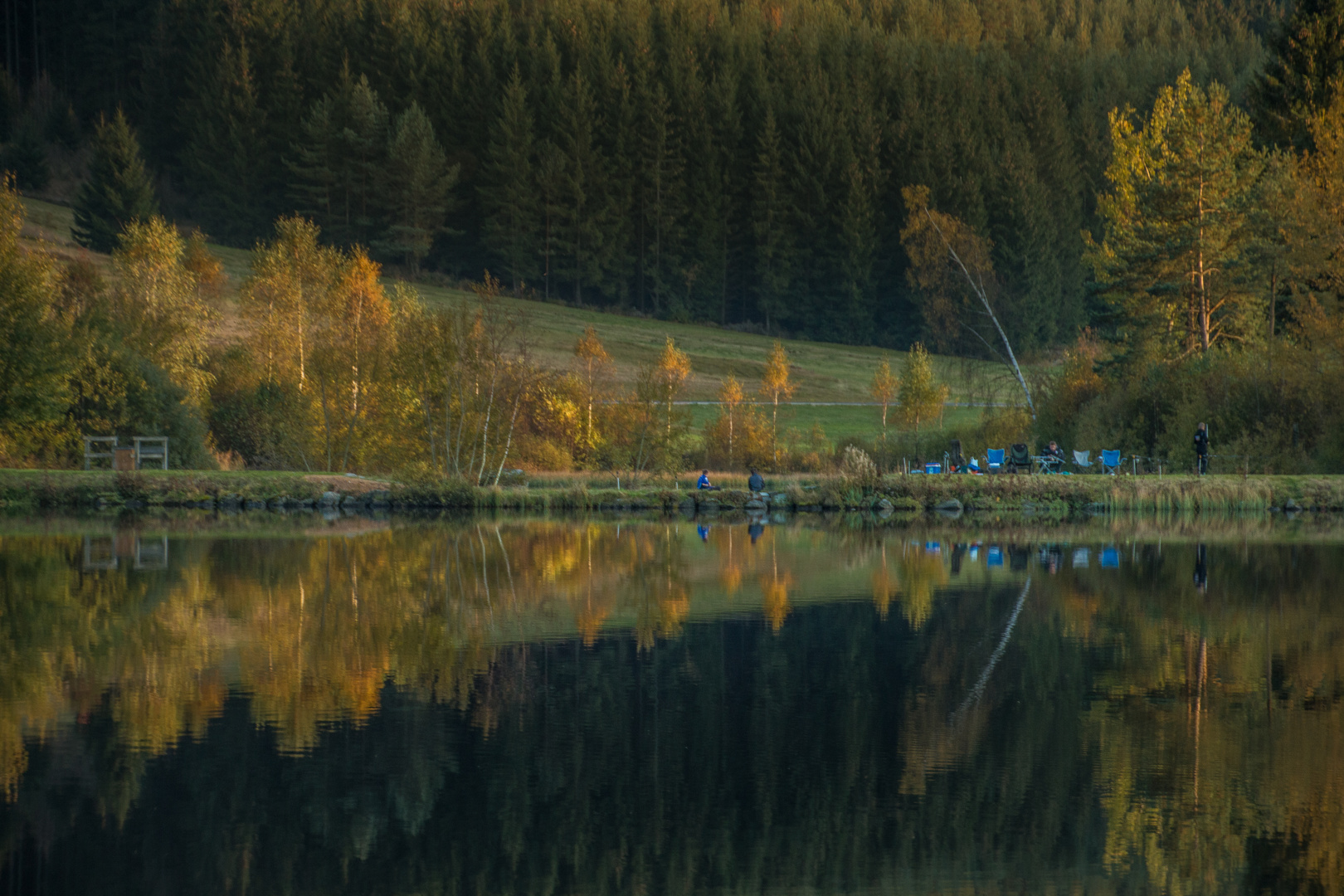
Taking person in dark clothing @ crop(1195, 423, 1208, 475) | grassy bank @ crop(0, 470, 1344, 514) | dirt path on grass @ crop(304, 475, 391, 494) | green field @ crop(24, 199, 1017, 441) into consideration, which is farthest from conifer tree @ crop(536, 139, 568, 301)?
person in dark clothing @ crop(1195, 423, 1208, 475)

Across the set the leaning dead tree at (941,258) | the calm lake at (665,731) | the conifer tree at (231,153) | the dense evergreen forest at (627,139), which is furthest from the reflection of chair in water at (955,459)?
the conifer tree at (231,153)

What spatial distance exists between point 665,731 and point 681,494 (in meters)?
21.6

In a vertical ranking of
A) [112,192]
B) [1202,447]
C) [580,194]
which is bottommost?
[1202,447]

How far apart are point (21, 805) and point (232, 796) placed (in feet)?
3.97

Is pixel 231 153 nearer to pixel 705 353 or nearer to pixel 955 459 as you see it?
pixel 705 353

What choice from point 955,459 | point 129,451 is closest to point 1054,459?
point 955,459

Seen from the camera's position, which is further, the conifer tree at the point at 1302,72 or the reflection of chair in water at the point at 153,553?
the conifer tree at the point at 1302,72

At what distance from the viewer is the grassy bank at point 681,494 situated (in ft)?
102

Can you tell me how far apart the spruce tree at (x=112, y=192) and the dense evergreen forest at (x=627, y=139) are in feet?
33.5

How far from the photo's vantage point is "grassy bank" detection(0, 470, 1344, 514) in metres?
31.2

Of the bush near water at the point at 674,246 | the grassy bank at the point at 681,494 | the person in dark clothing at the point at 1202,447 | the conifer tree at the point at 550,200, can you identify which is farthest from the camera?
the conifer tree at the point at 550,200

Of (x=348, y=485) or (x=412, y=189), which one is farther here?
(x=412, y=189)

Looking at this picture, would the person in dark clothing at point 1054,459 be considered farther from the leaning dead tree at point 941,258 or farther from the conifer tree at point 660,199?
the conifer tree at point 660,199

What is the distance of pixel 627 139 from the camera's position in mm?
80312
